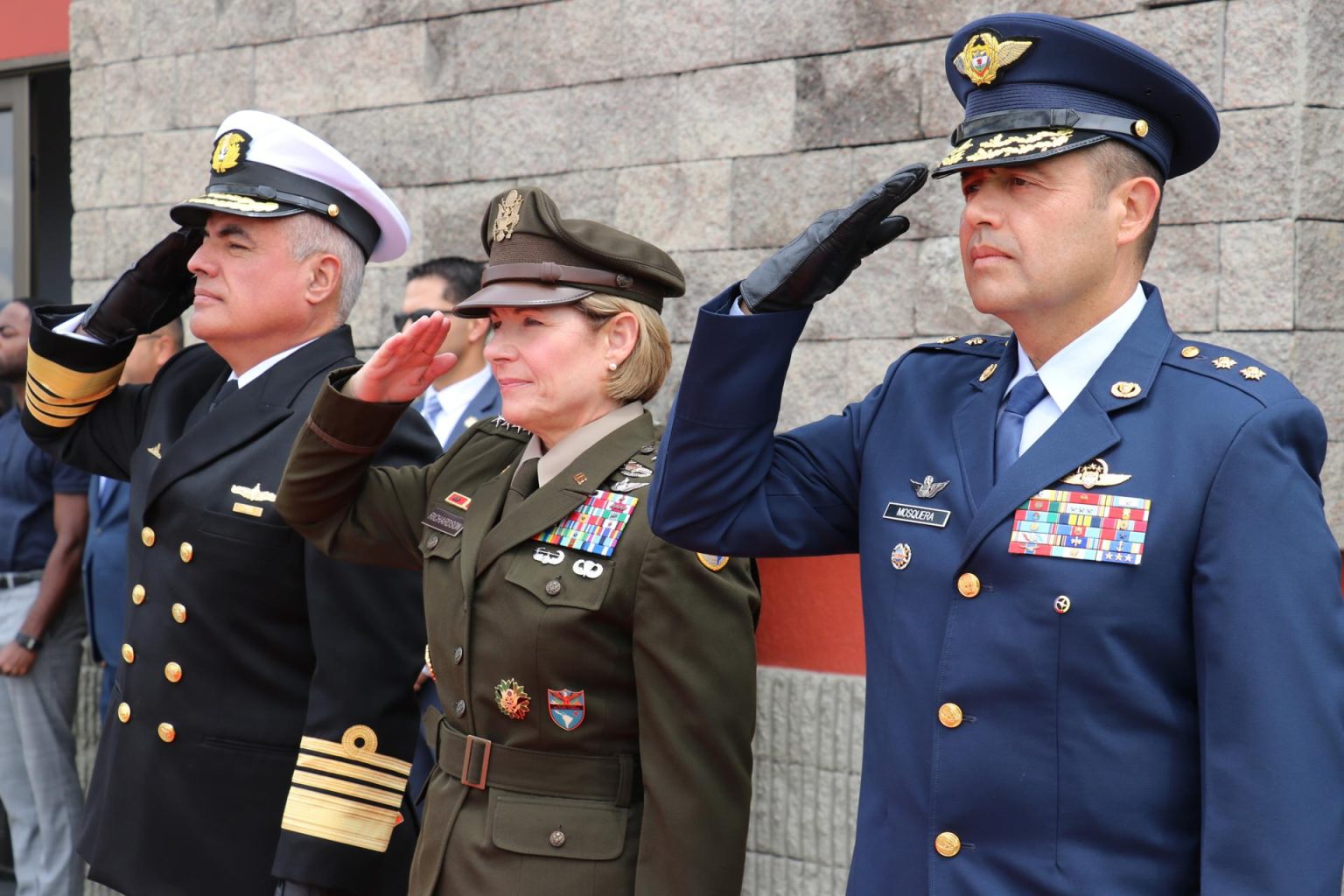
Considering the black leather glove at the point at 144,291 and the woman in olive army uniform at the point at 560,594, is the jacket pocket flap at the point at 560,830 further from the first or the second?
the black leather glove at the point at 144,291

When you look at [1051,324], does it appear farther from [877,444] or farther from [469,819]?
[469,819]

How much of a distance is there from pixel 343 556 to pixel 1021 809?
1.42 meters

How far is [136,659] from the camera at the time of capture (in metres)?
3.07

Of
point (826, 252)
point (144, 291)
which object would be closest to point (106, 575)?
point (144, 291)

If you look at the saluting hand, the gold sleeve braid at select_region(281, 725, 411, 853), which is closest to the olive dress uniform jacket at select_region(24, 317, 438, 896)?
the gold sleeve braid at select_region(281, 725, 411, 853)

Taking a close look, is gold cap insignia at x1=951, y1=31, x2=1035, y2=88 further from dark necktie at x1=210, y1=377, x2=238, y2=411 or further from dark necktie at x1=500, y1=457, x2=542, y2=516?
dark necktie at x1=210, y1=377, x2=238, y2=411

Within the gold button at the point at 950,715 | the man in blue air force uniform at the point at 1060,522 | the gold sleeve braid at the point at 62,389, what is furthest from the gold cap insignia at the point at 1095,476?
the gold sleeve braid at the point at 62,389

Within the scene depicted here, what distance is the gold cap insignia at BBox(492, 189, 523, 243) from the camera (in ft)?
9.21

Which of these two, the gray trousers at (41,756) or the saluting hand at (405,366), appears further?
the gray trousers at (41,756)

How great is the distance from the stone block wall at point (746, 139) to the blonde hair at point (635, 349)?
1.59 meters

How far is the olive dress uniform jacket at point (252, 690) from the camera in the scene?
111 inches

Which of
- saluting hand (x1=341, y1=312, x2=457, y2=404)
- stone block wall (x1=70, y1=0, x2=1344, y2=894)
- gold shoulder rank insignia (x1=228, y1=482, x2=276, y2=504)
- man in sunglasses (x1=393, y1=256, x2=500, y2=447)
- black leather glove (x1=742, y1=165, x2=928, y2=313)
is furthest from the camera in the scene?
man in sunglasses (x1=393, y1=256, x2=500, y2=447)

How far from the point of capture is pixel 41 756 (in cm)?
546

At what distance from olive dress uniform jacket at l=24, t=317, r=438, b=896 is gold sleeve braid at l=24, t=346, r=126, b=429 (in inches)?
15.6
